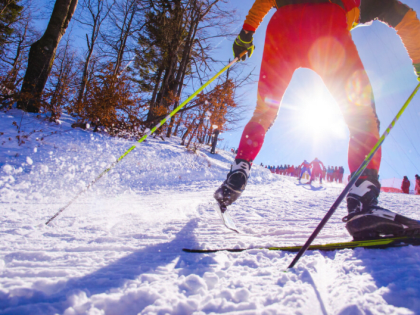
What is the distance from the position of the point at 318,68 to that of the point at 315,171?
10572mm

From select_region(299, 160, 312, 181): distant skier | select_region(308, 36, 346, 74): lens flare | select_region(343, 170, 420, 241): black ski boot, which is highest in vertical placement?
select_region(308, 36, 346, 74): lens flare

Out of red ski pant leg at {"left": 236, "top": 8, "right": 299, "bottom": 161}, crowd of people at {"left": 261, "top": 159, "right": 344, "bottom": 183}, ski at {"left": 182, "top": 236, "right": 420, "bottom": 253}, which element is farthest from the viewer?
crowd of people at {"left": 261, "top": 159, "right": 344, "bottom": 183}

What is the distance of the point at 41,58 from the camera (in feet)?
16.8

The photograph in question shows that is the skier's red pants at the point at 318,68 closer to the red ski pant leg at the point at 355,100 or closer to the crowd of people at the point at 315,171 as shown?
the red ski pant leg at the point at 355,100

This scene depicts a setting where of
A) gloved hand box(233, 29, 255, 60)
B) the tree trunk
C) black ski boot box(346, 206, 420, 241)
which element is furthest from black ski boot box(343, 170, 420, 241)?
the tree trunk

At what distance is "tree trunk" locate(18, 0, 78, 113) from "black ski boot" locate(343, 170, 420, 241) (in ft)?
21.7

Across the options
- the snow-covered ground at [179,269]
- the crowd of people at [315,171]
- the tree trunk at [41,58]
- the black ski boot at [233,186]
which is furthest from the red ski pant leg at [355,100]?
the crowd of people at [315,171]

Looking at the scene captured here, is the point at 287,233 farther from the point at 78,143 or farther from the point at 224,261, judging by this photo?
the point at 78,143

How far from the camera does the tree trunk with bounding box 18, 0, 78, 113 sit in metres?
4.89

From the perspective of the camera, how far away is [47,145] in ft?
12.8

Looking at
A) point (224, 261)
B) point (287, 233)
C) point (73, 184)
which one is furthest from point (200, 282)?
point (73, 184)

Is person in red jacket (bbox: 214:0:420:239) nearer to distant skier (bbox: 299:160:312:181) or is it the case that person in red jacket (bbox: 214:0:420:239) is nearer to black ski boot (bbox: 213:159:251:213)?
black ski boot (bbox: 213:159:251:213)

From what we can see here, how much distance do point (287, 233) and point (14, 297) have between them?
1.36 meters

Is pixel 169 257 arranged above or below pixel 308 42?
below
